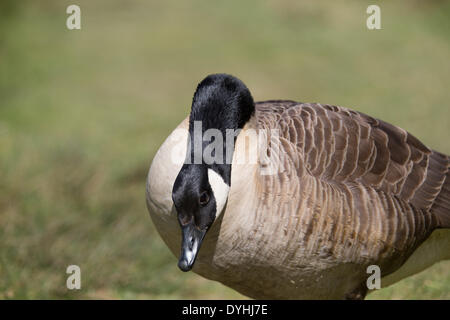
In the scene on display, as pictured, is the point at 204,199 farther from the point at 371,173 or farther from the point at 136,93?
the point at 136,93

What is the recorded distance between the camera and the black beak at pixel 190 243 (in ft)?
10.1

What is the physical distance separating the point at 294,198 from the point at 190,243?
28.6 inches

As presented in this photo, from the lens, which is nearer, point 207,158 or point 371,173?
point 207,158

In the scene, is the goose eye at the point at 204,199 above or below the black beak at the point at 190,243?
above

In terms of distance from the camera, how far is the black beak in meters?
3.08

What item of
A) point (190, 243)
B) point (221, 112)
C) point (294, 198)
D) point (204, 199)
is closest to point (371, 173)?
point (294, 198)

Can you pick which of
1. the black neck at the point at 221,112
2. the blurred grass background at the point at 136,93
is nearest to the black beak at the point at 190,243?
the black neck at the point at 221,112

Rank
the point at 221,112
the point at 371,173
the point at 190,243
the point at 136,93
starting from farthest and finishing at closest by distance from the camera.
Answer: the point at 136,93, the point at 371,173, the point at 221,112, the point at 190,243

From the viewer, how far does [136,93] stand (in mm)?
11047

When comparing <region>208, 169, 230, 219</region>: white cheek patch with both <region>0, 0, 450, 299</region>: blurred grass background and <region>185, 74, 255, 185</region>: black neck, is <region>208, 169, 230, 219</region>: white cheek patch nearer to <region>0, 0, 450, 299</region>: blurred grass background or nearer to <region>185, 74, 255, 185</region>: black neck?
<region>185, 74, 255, 185</region>: black neck

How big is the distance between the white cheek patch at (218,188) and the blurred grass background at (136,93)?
2.21 meters

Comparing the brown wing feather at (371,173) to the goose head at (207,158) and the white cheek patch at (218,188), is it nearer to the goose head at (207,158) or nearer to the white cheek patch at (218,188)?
the goose head at (207,158)
